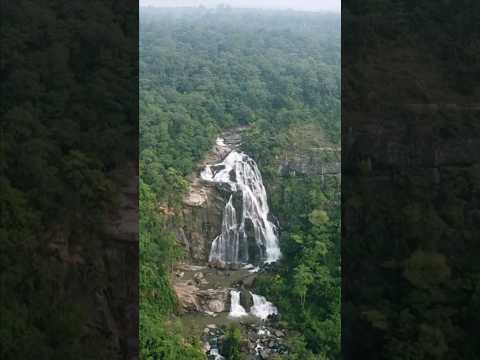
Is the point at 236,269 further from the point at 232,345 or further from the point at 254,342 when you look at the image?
the point at 232,345

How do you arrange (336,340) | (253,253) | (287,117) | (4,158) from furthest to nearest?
(287,117) → (253,253) → (336,340) → (4,158)

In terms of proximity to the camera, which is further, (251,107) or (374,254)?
(251,107)

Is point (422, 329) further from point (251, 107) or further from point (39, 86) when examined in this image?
point (251, 107)

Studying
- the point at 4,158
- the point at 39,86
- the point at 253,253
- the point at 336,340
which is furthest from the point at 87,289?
the point at 253,253

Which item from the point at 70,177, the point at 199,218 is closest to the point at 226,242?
the point at 199,218

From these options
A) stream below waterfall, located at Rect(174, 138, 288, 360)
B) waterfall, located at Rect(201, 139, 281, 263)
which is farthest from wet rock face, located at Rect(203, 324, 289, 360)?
waterfall, located at Rect(201, 139, 281, 263)

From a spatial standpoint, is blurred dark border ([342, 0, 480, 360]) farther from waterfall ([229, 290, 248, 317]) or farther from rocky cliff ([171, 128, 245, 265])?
rocky cliff ([171, 128, 245, 265])
